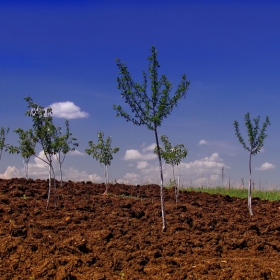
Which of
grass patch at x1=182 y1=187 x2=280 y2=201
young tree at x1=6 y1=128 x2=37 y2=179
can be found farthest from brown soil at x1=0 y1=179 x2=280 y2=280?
grass patch at x1=182 y1=187 x2=280 y2=201

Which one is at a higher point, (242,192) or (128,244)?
(242,192)

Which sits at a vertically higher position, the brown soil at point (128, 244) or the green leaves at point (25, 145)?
the green leaves at point (25, 145)

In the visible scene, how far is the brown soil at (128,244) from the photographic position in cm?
829

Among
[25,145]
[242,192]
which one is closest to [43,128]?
[25,145]

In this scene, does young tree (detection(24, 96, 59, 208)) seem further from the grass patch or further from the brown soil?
the grass patch

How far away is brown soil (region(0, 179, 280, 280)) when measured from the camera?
8.29 m

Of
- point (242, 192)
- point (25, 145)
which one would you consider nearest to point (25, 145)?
point (25, 145)

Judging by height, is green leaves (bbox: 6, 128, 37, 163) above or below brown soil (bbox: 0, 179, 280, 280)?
above

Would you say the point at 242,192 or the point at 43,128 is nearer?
the point at 43,128

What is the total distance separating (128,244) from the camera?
1002 cm

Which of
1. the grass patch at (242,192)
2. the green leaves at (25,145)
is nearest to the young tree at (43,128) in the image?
the green leaves at (25,145)

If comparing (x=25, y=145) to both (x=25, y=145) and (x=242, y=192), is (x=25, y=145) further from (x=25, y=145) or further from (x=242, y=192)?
(x=242, y=192)

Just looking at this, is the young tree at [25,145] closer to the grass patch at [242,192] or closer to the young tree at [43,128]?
the young tree at [43,128]

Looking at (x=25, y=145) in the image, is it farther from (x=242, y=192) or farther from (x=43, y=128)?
(x=242, y=192)
